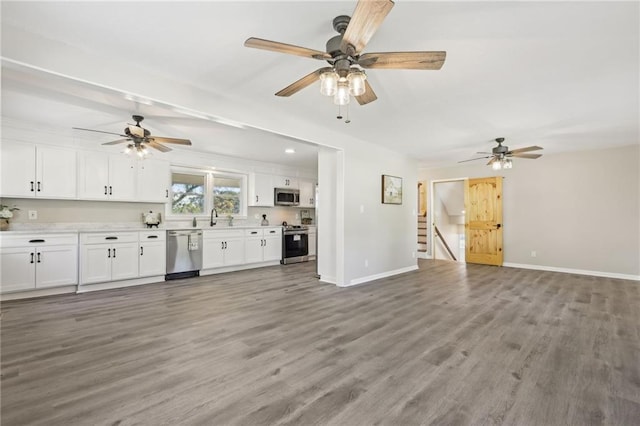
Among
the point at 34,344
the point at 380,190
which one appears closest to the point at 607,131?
the point at 380,190

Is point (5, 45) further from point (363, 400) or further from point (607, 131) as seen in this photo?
point (607, 131)

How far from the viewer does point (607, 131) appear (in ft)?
14.6

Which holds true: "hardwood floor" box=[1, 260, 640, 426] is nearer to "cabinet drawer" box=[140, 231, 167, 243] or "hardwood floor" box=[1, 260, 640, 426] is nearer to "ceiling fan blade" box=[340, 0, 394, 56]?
"cabinet drawer" box=[140, 231, 167, 243]

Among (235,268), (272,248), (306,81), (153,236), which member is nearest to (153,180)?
(153,236)

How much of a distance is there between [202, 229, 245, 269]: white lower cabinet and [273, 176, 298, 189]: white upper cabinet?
1.65 meters

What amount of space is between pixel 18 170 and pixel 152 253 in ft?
6.85

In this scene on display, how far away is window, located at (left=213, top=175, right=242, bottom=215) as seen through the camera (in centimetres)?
648

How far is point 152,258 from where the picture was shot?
496cm

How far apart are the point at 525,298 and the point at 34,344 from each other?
5.62 m

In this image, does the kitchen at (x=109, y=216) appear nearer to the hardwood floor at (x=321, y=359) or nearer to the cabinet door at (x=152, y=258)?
the cabinet door at (x=152, y=258)

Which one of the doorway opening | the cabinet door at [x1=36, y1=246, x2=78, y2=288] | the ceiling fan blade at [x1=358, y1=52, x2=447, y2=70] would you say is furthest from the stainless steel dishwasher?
the doorway opening

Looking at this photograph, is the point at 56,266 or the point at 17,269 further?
the point at 56,266

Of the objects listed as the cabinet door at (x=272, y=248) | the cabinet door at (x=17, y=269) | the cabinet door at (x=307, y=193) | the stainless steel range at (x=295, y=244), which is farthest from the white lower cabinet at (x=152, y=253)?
the cabinet door at (x=307, y=193)

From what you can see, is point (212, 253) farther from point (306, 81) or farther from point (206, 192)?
point (306, 81)
